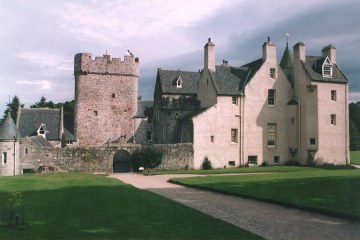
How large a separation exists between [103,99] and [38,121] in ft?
29.6

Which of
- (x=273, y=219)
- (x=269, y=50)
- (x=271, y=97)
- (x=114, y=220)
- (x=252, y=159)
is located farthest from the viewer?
(x=271, y=97)

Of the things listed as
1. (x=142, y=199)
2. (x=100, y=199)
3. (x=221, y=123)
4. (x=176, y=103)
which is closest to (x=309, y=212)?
(x=142, y=199)

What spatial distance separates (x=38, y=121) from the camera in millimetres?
49281

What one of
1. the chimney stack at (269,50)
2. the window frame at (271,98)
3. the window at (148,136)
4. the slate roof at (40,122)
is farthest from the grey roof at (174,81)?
the slate roof at (40,122)

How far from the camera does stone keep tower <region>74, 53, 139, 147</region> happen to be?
5122 cm

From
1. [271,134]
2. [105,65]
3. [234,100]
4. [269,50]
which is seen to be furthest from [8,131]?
[269,50]

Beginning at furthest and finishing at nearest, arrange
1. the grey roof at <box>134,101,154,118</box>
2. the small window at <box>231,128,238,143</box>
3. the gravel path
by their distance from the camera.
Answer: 1. the grey roof at <box>134,101,154,118</box>
2. the small window at <box>231,128,238,143</box>
3. the gravel path

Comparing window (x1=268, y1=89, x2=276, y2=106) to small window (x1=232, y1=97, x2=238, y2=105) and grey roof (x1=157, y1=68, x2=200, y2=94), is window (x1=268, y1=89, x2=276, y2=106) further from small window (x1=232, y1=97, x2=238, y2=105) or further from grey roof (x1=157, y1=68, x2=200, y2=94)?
grey roof (x1=157, y1=68, x2=200, y2=94)

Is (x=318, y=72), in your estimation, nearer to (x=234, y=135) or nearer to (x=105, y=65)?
(x=234, y=135)

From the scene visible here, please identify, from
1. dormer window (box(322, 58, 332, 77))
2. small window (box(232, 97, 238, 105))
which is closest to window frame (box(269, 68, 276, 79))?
small window (box(232, 97, 238, 105))

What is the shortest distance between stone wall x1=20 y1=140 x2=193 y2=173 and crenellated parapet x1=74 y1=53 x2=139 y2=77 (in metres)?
17.5

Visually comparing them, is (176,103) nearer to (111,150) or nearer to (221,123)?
(221,123)

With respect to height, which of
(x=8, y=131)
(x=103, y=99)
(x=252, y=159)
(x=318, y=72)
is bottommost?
(x=252, y=159)

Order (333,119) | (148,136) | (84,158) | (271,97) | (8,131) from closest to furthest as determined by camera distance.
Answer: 1. (84,158)
2. (8,131)
3. (333,119)
4. (271,97)
5. (148,136)
